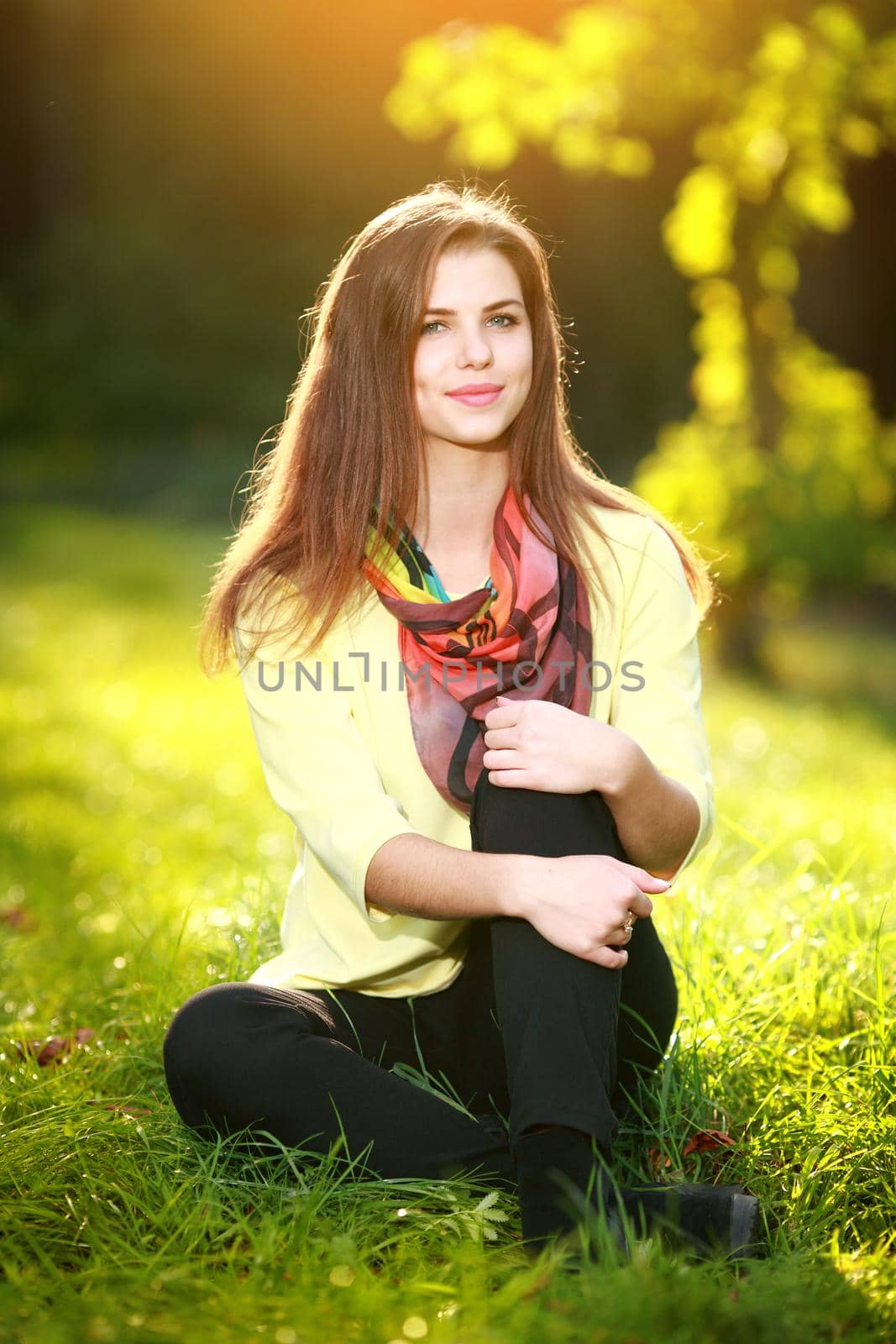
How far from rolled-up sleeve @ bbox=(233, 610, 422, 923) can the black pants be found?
0.17 m

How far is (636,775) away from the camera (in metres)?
2.07

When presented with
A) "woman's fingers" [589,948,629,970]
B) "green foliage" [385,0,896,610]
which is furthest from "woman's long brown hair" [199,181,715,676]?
"green foliage" [385,0,896,610]

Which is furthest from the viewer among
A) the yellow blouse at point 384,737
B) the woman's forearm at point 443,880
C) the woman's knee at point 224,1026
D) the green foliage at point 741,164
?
the green foliage at point 741,164

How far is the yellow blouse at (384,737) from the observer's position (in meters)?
2.24

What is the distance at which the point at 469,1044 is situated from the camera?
2303mm

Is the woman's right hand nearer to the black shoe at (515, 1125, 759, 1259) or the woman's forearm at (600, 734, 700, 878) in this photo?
the woman's forearm at (600, 734, 700, 878)

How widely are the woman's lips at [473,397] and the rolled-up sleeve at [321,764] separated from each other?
450mm

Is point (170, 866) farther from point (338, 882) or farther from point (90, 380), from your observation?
point (90, 380)

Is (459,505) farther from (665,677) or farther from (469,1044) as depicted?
(469,1044)

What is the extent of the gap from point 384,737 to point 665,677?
1.53 feet

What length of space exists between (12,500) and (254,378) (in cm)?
354

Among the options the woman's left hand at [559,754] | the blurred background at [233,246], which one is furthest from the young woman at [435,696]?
the blurred background at [233,246]

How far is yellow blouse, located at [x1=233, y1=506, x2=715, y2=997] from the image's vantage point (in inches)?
88.0

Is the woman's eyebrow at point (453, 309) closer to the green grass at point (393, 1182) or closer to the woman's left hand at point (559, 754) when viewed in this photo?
the woman's left hand at point (559, 754)
